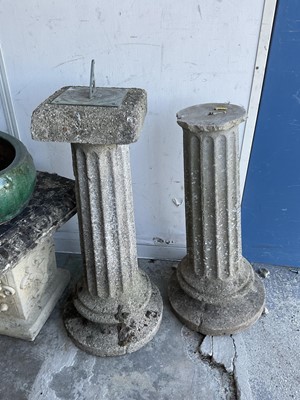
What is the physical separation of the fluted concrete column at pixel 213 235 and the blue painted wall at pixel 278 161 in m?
0.24

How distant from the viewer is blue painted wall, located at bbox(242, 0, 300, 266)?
1832 millimetres

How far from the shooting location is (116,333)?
6.66 feet

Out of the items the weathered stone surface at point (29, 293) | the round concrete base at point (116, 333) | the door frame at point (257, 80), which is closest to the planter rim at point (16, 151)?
the weathered stone surface at point (29, 293)

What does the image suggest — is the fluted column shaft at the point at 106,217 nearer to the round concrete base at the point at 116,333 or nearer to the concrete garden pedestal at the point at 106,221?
the concrete garden pedestal at the point at 106,221

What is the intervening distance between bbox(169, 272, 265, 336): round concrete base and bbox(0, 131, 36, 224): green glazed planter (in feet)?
3.04

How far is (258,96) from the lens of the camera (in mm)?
1979

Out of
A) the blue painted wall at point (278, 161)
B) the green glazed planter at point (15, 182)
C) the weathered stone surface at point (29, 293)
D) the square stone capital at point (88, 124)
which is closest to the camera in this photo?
the square stone capital at point (88, 124)

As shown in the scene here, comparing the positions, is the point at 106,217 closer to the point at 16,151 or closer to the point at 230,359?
the point at 16,151

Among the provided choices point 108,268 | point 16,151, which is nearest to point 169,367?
point 108,268

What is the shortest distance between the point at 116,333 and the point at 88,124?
101 cm

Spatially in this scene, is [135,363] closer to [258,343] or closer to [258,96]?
[258,343]

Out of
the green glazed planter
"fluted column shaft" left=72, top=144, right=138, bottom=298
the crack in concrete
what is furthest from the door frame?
the green glazed planter

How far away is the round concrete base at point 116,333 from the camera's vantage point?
2.01 meters

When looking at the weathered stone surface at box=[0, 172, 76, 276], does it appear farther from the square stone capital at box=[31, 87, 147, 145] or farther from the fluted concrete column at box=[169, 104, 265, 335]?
the fluted concrete column at box=[169, 104, 265, 335]
